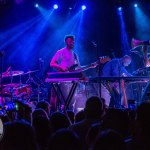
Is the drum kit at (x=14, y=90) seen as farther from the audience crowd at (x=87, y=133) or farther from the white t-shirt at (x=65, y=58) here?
the audience crowd at (x=87, y=133)

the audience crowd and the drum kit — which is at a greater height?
the drum kit

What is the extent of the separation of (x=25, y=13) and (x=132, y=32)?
5568 mm

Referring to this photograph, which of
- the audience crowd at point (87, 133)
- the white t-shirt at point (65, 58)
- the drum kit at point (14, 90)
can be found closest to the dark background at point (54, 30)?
the drum kit at point (14, 90)

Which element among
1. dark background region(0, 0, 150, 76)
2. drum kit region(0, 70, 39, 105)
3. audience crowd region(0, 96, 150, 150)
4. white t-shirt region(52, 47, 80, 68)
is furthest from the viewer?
dark background region(0, 0, 150, 76)

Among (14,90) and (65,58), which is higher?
(65,58)

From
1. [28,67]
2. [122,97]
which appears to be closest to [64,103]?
[122,97]

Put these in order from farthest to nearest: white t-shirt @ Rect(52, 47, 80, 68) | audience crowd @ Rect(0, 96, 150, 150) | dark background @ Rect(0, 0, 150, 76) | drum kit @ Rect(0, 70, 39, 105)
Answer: dark background @ Rect(0, 0, 150, 76) < drum kit @ Rect(0, 70, 39, 105) < white t-shirt @ Rect(52, 47, 80, 68) < audience crowd @ Rect(0, 96, 150, 150)

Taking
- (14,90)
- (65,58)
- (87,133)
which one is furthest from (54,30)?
(87,133)

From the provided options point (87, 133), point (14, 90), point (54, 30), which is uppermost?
point (54, 30)

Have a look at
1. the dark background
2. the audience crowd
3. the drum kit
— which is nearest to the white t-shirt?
the drum kit

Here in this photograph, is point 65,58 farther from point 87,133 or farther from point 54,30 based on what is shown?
point 54,30

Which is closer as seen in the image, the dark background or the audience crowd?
the audience crowd

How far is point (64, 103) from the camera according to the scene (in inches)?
339

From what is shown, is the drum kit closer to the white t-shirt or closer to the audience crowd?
the white t-shirt
